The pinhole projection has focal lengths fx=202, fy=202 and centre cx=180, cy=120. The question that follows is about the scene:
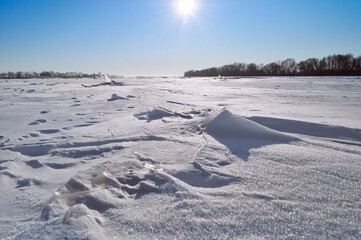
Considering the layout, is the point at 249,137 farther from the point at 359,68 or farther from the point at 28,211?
the point at 359,68

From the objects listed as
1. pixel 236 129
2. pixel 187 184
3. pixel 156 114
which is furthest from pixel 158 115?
pixel 187 184

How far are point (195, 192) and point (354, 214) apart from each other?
53 cm

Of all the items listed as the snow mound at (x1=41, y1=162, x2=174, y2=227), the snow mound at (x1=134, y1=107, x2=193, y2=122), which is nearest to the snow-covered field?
the snow mound at (x1=41, y1=162, x2=174, y2=227)

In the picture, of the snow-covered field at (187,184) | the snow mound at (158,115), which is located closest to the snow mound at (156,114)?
the snow mound at (158,115)

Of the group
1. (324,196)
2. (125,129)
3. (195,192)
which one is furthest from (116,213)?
(125,129)

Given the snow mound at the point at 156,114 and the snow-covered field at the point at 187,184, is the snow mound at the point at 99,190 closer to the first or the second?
the snow-covered field at the point at 187,184

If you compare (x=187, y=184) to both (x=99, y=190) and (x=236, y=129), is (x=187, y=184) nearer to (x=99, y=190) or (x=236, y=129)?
(x=99, y=190)

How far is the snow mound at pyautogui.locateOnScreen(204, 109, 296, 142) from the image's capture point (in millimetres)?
1456

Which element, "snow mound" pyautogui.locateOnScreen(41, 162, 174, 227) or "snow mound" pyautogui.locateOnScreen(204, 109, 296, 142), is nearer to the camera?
"snow mound" pyautogui.locateOnScreen(41, 162, 174, 227)

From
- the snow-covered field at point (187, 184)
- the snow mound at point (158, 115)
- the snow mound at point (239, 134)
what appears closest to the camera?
the snow-covered field at point (187, 184)

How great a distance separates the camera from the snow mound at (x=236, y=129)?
4.78 ft

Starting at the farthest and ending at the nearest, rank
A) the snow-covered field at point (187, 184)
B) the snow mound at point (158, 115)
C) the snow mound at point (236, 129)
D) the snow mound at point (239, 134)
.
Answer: the snow mound at point (158, 115)
the snow mound at point (236, 129)
the snow mound at point (239, 134)
the snow-covered field at point (187, 184)

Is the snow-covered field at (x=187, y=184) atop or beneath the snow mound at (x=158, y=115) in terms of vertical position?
beneath

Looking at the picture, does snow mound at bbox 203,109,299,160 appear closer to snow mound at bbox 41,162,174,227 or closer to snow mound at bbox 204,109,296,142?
snow mound at bbox 204,109,296,142
